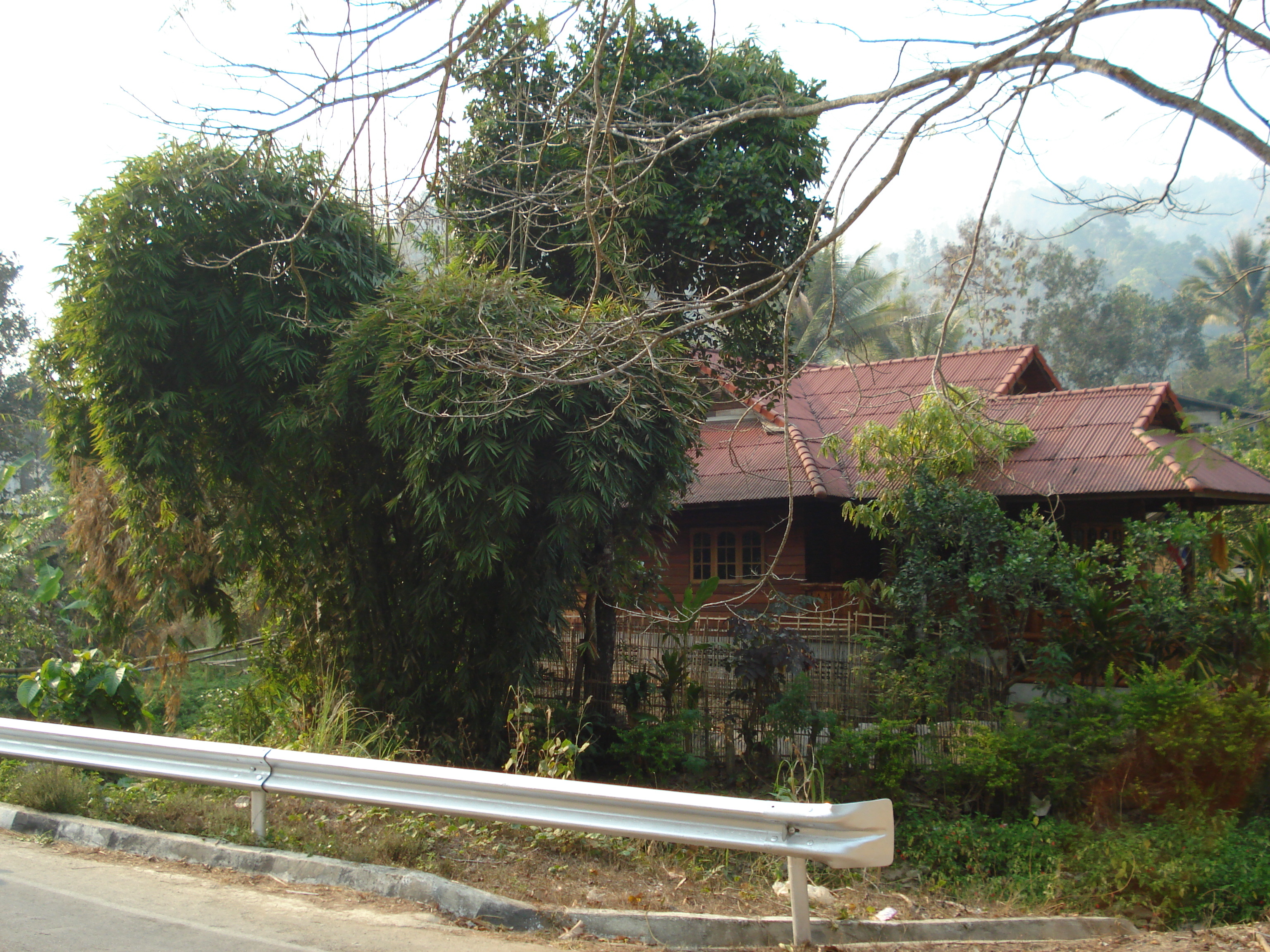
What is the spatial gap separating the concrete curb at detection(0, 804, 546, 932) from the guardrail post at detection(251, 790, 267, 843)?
0.31 ft

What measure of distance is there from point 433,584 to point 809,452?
338 inches

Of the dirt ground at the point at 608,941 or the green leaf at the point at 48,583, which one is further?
the green leaf at the point at 48,583

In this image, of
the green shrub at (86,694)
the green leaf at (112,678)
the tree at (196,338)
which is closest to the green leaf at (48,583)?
the tree at (196,338)

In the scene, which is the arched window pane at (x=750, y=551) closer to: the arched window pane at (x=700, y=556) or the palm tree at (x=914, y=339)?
the arched window pane at (x=700, y=556)

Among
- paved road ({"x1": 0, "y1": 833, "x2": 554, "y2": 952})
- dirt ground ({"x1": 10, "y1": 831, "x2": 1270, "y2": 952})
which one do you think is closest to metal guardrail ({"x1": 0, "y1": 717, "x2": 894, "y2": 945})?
dirt ground ({"x1": 10, "y1": 831, "x2": 1270, "y2": 952})

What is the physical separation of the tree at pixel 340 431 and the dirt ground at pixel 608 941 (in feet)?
9.73

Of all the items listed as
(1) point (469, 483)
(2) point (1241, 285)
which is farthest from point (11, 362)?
(2) point (1241, 285)

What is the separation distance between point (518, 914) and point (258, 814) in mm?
1783

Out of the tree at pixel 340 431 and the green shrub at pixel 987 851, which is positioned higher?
the tree at pixel 340 431

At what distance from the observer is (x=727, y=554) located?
53.7ft

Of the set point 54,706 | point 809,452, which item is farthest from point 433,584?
point 809,452

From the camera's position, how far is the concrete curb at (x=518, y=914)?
405cm

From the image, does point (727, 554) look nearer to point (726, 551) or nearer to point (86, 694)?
point (726, 551)

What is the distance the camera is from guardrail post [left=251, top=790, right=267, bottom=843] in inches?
201
